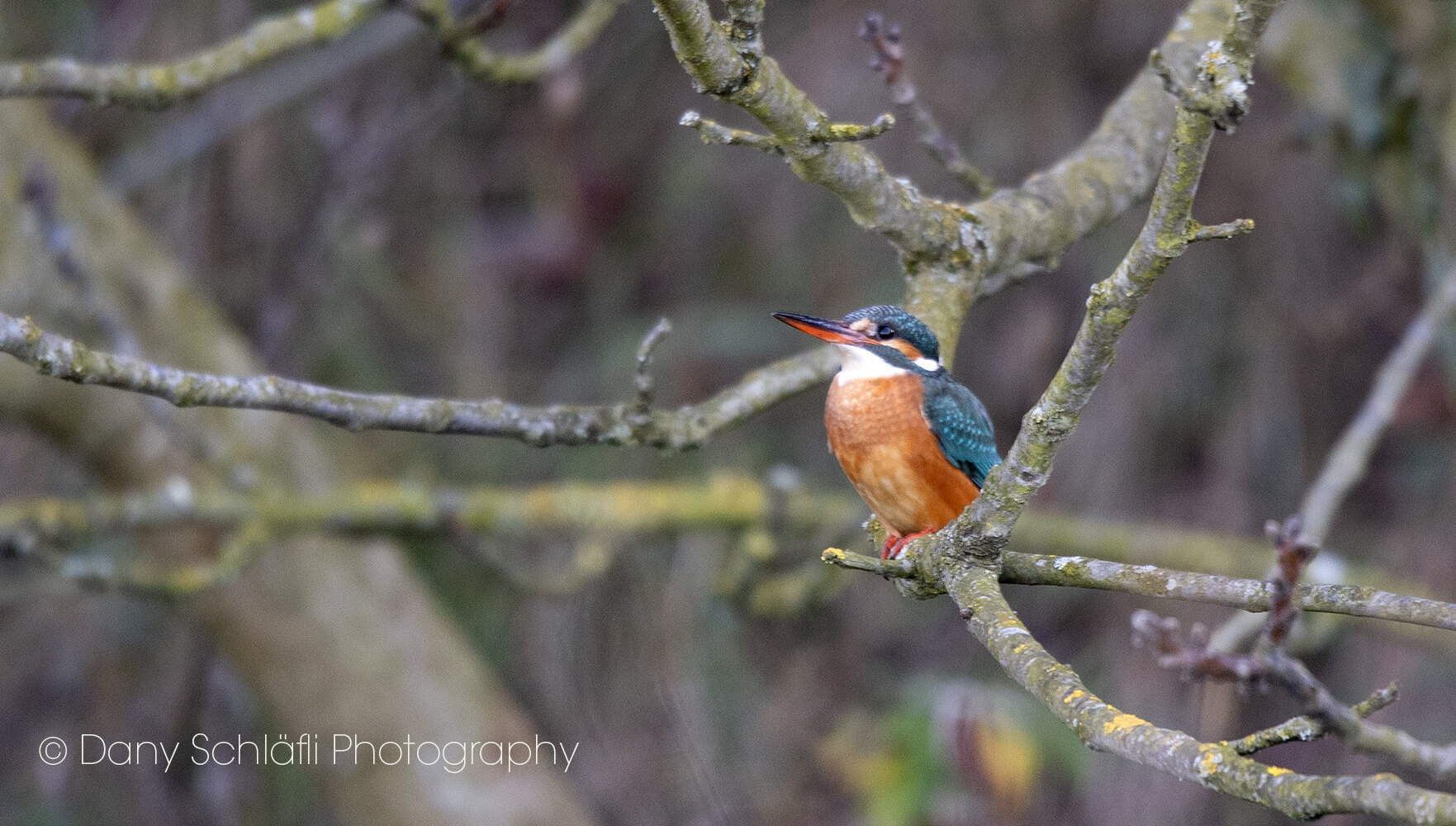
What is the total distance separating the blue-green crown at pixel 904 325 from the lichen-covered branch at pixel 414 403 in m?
0.18

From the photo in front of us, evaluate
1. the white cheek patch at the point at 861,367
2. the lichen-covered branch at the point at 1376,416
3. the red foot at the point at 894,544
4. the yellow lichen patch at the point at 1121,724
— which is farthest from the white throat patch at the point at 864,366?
the lichen-covered branch at the point at 1376,416

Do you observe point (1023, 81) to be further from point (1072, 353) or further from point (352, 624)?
point (1072, 353)

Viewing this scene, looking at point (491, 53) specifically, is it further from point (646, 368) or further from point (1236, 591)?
point (1236, 591)

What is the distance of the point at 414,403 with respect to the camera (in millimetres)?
2389

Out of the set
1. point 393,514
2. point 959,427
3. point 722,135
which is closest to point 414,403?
point 722,135

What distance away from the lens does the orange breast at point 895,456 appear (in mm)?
2895

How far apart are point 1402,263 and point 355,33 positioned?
4.81m

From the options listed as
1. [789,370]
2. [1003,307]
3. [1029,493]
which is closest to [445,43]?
[789,370]

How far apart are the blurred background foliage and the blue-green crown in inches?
58.0

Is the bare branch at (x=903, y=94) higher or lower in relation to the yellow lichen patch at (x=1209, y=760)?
higher

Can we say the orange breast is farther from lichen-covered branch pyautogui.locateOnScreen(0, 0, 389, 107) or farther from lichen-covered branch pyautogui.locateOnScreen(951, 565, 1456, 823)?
lichen-covered branch pyautogui.locateOnScreen(0, 0, 389, 107)

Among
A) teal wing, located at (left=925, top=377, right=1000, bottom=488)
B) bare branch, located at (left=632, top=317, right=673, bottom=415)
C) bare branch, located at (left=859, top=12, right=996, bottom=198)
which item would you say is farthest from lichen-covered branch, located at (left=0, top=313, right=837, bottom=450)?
bare branch, located at (left=859, top=12, right=996, bottom=198)

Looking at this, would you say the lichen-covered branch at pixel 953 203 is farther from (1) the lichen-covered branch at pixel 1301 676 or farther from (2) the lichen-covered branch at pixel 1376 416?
(2) the lichen-covered branch at pixel 1376 416

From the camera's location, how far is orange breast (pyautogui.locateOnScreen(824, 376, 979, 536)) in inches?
114
